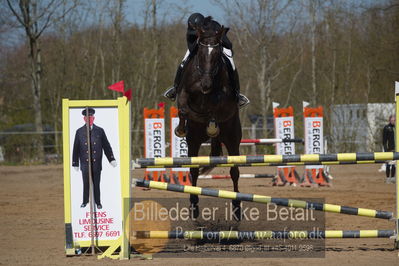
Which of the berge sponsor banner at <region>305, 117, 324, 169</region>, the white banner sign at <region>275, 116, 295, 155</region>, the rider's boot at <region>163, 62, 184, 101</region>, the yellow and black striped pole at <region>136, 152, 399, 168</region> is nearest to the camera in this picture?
the yellow and black striped pole at <region>136, 152, 399, 168</region>

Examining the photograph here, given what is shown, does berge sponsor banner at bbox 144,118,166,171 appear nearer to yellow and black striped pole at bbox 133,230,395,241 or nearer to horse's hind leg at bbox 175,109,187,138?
horse's hind leg at bbox 175,109,187,138

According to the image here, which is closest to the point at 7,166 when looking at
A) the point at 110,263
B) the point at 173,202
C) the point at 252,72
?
the point at 252,72

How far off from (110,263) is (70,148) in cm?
126

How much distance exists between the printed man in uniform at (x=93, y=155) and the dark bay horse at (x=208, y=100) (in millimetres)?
1259

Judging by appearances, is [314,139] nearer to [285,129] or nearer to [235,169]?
[285,129]

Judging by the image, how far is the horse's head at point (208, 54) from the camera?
6.11 m

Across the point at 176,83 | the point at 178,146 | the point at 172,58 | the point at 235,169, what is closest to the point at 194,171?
the point at 235,169

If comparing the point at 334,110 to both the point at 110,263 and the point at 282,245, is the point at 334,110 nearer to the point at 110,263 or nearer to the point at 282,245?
the point at 282,245

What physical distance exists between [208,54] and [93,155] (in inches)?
63.9

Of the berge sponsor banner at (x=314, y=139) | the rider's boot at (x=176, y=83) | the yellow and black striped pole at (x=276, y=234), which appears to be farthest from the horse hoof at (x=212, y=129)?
the berge sponsor banner at (x=314, y=139)

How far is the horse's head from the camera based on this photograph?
6.11 metres

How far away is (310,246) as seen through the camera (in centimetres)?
601

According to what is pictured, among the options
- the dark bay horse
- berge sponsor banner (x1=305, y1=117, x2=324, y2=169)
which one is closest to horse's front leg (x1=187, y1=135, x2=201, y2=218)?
the dark bay horse

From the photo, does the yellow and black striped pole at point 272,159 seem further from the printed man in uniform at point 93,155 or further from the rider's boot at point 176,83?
the rider's boot at point 176,83
